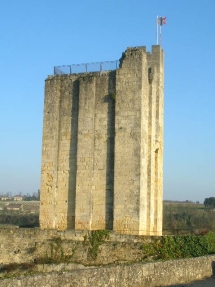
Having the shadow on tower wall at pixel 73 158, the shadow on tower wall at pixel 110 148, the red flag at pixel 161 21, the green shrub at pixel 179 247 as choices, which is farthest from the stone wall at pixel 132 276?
the red flag at pixel 161 21

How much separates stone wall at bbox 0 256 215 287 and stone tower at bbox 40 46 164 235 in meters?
3.98

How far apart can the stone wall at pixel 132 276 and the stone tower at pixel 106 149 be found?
13.0 feet

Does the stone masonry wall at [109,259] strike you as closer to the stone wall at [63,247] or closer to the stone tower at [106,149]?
the stone wall at [63,247]

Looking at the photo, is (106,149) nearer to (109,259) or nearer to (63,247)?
(63,247)

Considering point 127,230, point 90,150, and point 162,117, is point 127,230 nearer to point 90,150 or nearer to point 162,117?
point 90,150

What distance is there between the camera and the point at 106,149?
65.3 ft

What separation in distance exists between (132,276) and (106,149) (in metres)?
8.18

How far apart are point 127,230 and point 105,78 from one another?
6701 mm

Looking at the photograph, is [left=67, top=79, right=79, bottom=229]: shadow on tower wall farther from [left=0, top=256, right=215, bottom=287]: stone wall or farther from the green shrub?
[left=0, top=256, right=215, bottom=287]: stone wall

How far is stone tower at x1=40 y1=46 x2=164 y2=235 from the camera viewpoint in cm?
1909

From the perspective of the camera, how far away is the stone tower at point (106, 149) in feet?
62.6

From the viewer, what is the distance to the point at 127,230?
18.8 metres

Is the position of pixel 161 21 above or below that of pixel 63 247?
above

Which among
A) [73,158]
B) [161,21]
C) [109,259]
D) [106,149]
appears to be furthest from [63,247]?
[161,21]
